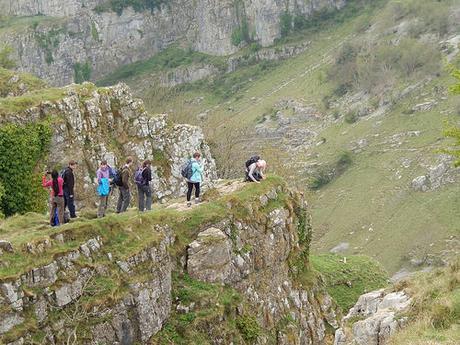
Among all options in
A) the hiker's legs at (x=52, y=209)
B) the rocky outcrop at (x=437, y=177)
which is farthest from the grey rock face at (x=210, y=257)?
the rocky outcrop at (x=437, y=177)

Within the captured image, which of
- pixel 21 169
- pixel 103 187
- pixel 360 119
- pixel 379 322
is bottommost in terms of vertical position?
pixel 360 119

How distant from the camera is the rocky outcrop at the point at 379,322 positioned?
1642 centimetres

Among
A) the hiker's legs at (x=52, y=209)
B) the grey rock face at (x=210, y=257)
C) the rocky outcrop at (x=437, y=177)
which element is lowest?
the rocky outcrop at (x=437, y=177)

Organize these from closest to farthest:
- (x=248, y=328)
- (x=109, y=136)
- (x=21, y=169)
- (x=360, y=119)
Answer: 1. (x=248, y=328)
2. (x=21, y=169)
3. (x=109, y=136)
4. (x=360, y=119)

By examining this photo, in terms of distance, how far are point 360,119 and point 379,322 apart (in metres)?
88.5

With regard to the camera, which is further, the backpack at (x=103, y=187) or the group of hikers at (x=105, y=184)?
the backpack at (x=103, y=187)

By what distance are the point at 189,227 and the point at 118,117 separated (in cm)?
1534

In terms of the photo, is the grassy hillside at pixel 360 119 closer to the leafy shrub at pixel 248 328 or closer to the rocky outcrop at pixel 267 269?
the rocky outcrop at pixel 267 269

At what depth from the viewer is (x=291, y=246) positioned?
28.8 m

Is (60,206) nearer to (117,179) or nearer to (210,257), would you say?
(117,179)

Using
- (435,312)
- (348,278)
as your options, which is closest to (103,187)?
(435,312)

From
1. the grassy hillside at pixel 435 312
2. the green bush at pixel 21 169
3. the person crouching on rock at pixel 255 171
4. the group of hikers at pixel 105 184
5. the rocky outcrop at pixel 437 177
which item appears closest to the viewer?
the grassy hillside at pixel 435 312

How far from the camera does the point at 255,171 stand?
27.9 meters

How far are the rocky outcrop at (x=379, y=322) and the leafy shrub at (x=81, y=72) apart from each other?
5283 inches
